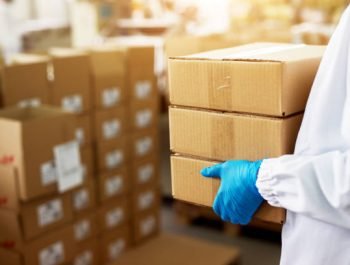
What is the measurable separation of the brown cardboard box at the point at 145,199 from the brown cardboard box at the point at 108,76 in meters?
0.64

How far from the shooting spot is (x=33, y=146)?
2.23 m

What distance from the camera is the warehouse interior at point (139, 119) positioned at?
1406 mm

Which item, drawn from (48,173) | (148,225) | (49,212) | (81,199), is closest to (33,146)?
(48,173)

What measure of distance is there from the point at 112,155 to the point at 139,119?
320mm

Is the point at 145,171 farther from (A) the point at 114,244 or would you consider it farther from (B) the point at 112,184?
(A) the point at 114,244

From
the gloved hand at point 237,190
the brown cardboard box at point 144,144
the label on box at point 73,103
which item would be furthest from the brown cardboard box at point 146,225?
the gloved hand at point 237,190

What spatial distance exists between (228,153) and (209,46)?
5.37 ft

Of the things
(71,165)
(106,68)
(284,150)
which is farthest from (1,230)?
(284,150)

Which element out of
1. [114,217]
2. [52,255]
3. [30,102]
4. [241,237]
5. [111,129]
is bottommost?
[241,237]

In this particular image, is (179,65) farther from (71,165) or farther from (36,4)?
(36,4)

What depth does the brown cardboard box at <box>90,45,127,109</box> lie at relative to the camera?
10.2 feet

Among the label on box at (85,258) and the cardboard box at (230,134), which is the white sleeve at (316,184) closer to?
the cardboard box at (230,134)

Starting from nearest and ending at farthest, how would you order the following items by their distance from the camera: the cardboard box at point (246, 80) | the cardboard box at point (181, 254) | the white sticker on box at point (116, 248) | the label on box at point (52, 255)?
the cardboard box at point (246, 80), the label on box at point (52, 255), the cardboard box at point (181, 254), the white sticker on box at point (116, 248)

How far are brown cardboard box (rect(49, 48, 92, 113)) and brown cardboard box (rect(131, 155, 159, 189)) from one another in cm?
60
